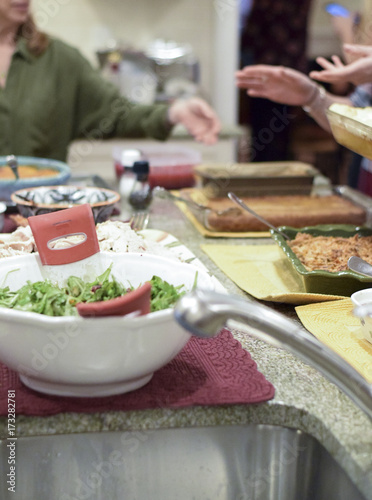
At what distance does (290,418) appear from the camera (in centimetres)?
76

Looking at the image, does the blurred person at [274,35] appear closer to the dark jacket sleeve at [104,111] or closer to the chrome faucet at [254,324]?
the dark jacket sleeve at [104,111]

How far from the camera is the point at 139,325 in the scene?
0.67 m

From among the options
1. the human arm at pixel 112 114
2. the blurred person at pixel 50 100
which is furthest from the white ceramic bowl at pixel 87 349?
the blurred person at pixel 50 100

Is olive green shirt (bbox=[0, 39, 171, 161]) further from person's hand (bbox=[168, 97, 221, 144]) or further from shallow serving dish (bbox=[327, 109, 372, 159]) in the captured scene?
shallow serving dish (bbox=[327, 109, 372, 159])

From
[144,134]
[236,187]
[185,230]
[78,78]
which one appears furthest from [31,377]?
[78,78]

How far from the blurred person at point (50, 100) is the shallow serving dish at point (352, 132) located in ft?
3.91

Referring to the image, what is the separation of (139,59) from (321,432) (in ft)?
12.2

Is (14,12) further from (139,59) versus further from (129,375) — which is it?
(129,375)

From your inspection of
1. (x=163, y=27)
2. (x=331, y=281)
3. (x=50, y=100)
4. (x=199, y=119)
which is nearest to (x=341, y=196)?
(x=199, y=119)

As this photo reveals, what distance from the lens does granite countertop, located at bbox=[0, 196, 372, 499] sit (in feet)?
2.24

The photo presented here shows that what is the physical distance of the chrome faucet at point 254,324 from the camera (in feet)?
1.87

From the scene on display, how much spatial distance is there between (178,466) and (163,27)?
3.93 meters

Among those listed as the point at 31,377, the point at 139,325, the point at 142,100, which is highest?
the point at 139,325

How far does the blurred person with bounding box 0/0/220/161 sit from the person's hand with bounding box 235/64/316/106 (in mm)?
628
